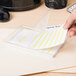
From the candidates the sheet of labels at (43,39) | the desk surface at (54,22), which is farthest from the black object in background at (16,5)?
the sheet of labels at (43,39)

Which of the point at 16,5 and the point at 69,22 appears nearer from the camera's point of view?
the point at 69,22

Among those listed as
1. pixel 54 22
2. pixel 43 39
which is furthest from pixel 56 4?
pixel 43 39

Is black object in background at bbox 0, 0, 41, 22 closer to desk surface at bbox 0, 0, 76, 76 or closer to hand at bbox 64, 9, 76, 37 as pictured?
desk surface at bbox 0, 0, 76, 76

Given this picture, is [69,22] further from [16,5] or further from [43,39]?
[16,5]

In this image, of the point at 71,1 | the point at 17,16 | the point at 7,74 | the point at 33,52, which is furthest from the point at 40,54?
the point at 71,1

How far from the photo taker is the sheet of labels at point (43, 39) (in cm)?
55

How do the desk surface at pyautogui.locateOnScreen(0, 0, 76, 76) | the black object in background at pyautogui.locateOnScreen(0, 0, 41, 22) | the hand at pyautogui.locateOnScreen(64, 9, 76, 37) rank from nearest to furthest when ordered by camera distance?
the desk surface at pyautogui.locateOnScreen(0, 0, 76, 76) → the hand at pyautogui.locateOnScreen(64, 9, 76, 37) → the black object in background at pyautogui.locateOnScreen(0, 0, 41, 22)

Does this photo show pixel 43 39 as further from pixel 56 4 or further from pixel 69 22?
pixel 56 4

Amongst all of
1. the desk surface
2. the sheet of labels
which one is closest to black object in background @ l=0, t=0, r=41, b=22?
the desk surface

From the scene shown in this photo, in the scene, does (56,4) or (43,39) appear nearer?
(43,39)

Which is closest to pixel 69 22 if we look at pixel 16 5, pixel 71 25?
pixel 71 25

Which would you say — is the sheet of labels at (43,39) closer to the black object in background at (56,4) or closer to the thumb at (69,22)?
the thumb at (69,22)

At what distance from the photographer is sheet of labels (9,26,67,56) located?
1.82 ft

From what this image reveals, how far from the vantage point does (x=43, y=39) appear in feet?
1.97
